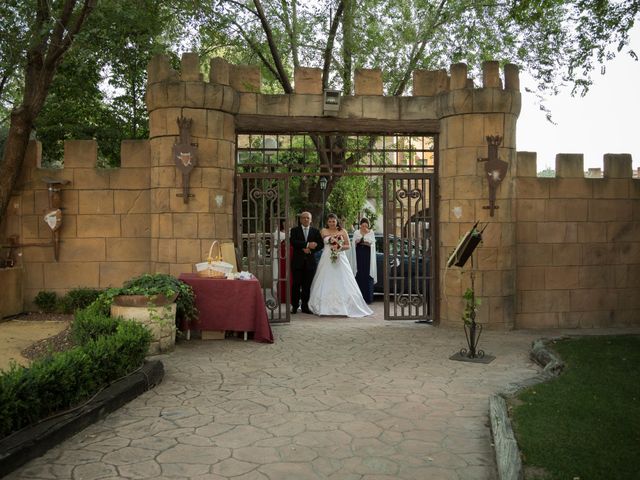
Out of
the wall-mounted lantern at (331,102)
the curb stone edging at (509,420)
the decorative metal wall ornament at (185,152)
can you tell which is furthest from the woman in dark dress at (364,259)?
the curb stone edging at (509,420)

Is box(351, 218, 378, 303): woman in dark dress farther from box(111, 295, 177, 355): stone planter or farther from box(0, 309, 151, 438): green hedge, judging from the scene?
Answer: box(0, 309, 151, 438): green hedge

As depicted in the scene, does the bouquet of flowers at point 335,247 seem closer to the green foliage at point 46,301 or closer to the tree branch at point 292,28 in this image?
the green foliage at point 46,301

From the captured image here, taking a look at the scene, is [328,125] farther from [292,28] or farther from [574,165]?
[292,28]

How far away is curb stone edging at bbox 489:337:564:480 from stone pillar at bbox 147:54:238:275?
15.3 feet

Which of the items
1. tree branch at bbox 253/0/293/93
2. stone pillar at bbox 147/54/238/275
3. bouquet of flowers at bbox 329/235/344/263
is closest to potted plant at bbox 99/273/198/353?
Answer: stone pillar at bbox 147/54/238/275

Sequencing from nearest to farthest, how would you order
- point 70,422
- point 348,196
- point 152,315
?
1. point 70,422
2. point 152,315
3. point 348,196

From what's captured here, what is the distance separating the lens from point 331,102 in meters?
9.38

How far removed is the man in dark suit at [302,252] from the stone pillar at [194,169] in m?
2.19

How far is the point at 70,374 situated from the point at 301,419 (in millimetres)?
1865

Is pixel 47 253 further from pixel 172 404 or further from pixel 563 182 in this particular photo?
pixel 563 182

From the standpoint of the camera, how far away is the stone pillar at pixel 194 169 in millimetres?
8898

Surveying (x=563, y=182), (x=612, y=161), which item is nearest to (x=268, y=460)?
(x=563, y=182)

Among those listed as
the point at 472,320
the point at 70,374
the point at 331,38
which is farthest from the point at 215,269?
the point at 331,38

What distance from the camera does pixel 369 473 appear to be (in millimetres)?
3844
